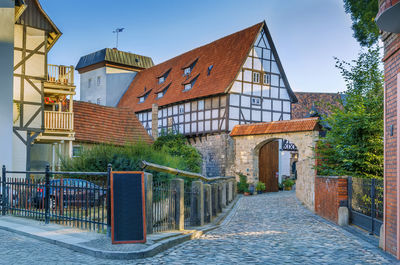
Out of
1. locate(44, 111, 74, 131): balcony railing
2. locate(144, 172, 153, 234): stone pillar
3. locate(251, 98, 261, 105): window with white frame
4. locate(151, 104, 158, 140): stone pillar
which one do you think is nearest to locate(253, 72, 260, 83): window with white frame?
locate(251, 98, 261, 105): window with white frame

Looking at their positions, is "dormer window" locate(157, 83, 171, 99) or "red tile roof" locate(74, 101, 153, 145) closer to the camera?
"red tile roof" locate(74, 101, 153, 145)

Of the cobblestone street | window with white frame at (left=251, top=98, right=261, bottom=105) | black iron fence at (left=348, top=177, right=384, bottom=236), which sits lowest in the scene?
Answer: the cobblestone street

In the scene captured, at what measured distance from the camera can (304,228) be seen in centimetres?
1104

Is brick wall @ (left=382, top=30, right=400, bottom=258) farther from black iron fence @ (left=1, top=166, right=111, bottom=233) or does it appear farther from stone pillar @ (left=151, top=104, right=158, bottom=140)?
stone pillar @ (left=151, top=104, right=158, bottom=140)

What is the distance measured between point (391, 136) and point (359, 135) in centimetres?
482

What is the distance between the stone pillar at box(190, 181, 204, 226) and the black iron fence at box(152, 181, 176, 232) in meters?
1.06

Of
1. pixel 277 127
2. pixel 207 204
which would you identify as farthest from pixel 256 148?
pixel 207 204

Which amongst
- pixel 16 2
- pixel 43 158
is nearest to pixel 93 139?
pixel 43 158

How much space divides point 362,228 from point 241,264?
4886mm

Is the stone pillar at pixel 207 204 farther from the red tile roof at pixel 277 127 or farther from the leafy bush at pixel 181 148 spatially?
the leafy bush at pixel 181 148

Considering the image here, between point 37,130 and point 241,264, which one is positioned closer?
point 241,264

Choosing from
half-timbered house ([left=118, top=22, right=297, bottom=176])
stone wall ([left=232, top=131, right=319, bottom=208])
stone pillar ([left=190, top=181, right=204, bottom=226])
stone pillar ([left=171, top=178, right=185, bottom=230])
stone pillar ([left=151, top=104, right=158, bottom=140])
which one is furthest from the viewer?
stone pillar ([left=151, top=104, right=158, bottom=140])

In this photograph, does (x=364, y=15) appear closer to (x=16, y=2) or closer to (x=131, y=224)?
(x=131, y=224)

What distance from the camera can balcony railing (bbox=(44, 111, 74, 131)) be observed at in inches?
822
